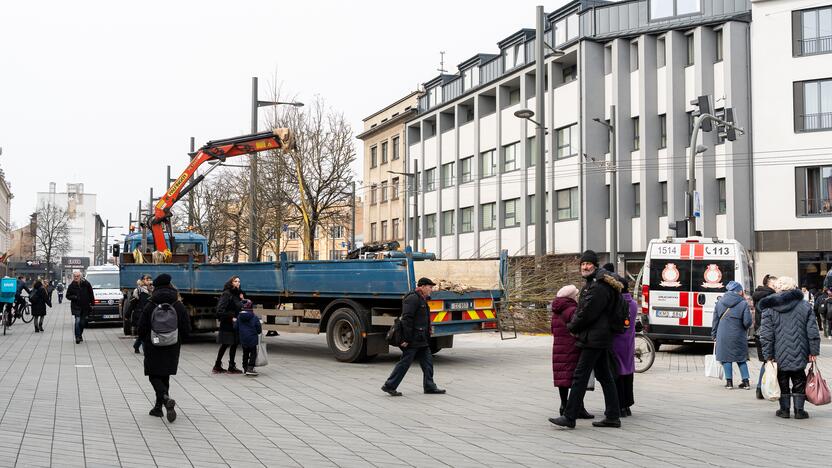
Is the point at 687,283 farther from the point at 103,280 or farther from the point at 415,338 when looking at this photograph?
the point at 103,280

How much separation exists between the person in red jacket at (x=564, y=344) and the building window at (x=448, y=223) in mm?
42975

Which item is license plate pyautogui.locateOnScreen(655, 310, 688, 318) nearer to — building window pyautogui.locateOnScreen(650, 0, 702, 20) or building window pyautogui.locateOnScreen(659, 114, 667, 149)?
building window pyautogui.locateOnScreen(659, 114, 667, 149)

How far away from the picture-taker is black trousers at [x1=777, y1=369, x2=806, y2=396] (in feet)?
30.4

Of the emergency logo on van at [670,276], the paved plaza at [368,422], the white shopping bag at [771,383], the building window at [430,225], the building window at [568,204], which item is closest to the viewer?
the paved plaza at [368,422]

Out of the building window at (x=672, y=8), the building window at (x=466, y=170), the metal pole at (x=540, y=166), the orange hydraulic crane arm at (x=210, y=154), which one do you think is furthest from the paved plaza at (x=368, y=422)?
the building window at (x=466, y=170)

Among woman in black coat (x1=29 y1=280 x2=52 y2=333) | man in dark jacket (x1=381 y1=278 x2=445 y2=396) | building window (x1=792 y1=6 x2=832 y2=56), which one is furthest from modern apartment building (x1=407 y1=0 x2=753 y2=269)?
man in dark jacket (x1=381 y1=278 x2=445 y2=396)

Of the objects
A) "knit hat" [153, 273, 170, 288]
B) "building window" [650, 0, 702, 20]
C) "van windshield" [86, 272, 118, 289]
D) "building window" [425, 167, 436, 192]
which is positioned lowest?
"van windshield" [86, 272, 118, 289]

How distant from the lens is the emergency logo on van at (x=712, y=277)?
1738 cm

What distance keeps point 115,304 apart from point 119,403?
17.5 meters

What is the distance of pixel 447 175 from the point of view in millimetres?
52656

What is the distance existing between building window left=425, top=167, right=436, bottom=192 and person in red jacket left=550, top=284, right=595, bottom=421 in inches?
1787

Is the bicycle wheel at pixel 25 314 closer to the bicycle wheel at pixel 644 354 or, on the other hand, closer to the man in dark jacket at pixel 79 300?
the man in dark jacket at pixel 79 300

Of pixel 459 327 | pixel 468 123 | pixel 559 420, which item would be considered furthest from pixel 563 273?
pixel 468 123

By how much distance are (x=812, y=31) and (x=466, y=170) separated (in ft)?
73.5
